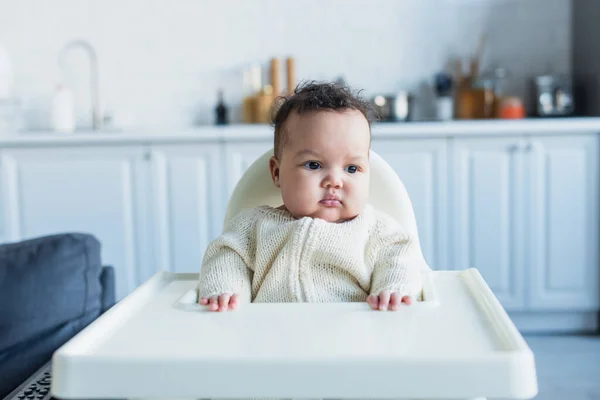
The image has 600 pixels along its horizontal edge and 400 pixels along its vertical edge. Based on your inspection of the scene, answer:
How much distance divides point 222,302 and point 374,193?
0.55 meters

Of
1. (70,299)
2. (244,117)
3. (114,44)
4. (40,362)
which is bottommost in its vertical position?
(40,362)

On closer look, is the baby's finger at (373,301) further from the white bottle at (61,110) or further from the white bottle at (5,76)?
the white bottle at (5,76)

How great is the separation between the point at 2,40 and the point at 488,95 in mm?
2455

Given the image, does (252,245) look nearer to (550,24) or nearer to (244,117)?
(244,117)

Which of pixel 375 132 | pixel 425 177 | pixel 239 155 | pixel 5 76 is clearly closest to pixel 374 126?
pixel 375 132

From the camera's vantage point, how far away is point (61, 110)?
3.58m

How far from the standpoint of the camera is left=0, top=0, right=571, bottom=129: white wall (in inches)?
143

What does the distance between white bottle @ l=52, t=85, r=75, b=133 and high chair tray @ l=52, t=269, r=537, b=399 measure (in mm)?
2603

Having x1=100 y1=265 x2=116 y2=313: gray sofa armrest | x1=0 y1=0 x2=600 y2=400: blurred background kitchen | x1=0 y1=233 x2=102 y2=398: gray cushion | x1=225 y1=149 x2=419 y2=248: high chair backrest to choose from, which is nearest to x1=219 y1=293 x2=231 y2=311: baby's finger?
x1=225 y1=149 x2=419 y2=248: high chair backrest

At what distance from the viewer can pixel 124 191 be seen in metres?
3.23

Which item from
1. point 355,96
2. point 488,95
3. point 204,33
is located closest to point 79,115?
point 204,33

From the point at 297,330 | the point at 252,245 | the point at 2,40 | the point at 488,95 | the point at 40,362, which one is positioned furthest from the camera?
the point at 2,40

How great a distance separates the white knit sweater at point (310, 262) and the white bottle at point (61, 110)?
2403 mm

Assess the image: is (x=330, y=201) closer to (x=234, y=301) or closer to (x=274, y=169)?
(x=274, y=169)
